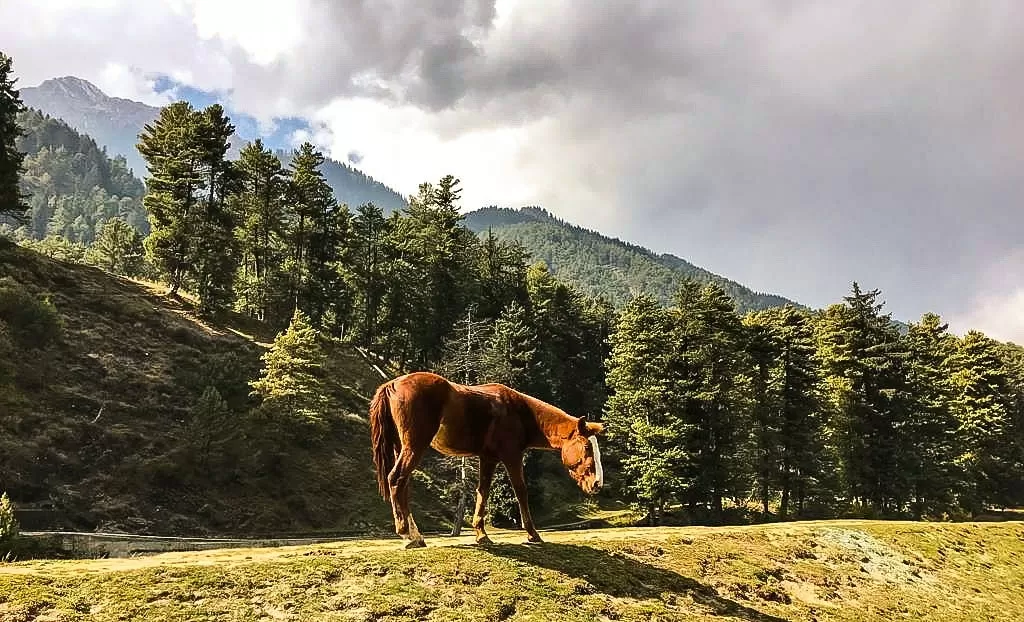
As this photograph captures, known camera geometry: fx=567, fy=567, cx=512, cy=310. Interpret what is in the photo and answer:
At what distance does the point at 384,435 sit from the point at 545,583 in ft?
13.0

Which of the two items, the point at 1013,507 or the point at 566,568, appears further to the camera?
the point at 1013,507

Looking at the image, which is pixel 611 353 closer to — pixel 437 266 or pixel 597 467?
pixel 437 266

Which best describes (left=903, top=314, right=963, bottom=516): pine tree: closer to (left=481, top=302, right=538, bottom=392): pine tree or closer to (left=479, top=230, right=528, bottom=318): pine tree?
(left=481, top=302, right=538, bottom=392): pine tree

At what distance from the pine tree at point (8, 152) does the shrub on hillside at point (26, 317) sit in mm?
11379

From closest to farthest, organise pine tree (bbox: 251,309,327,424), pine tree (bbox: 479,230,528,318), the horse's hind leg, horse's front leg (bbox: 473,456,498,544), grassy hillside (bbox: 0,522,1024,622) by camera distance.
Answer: grassy hillside (bbox: 0,522,1024,622) < the horse's hind leg < horse's front leg (bbox: 473,456,498,544) < pine tree (bbox: 251,309,327,424) < pine tree (bbox: 479,230,528,318)

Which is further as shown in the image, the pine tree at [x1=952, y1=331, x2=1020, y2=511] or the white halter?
the pine tree at [x1=952, y1=331, x2=1020, y2=511]

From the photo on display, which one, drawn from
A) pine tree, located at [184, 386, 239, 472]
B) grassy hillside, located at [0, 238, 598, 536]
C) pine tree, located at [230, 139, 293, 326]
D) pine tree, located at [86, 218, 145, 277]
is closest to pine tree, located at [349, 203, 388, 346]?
pine tree, located at [230, 139, 293, 326]

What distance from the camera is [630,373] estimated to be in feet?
139

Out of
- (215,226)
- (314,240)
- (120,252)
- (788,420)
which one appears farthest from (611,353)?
(120,252)

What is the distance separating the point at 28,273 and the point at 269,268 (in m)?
17.9

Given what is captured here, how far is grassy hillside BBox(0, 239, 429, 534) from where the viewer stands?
85.5 feet

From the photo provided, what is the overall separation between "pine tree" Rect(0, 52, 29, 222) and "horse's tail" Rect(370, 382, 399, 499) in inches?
1737

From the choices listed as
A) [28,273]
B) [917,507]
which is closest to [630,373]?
[917,507]

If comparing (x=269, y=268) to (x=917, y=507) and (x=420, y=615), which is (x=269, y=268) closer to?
(x=420, y=615)
